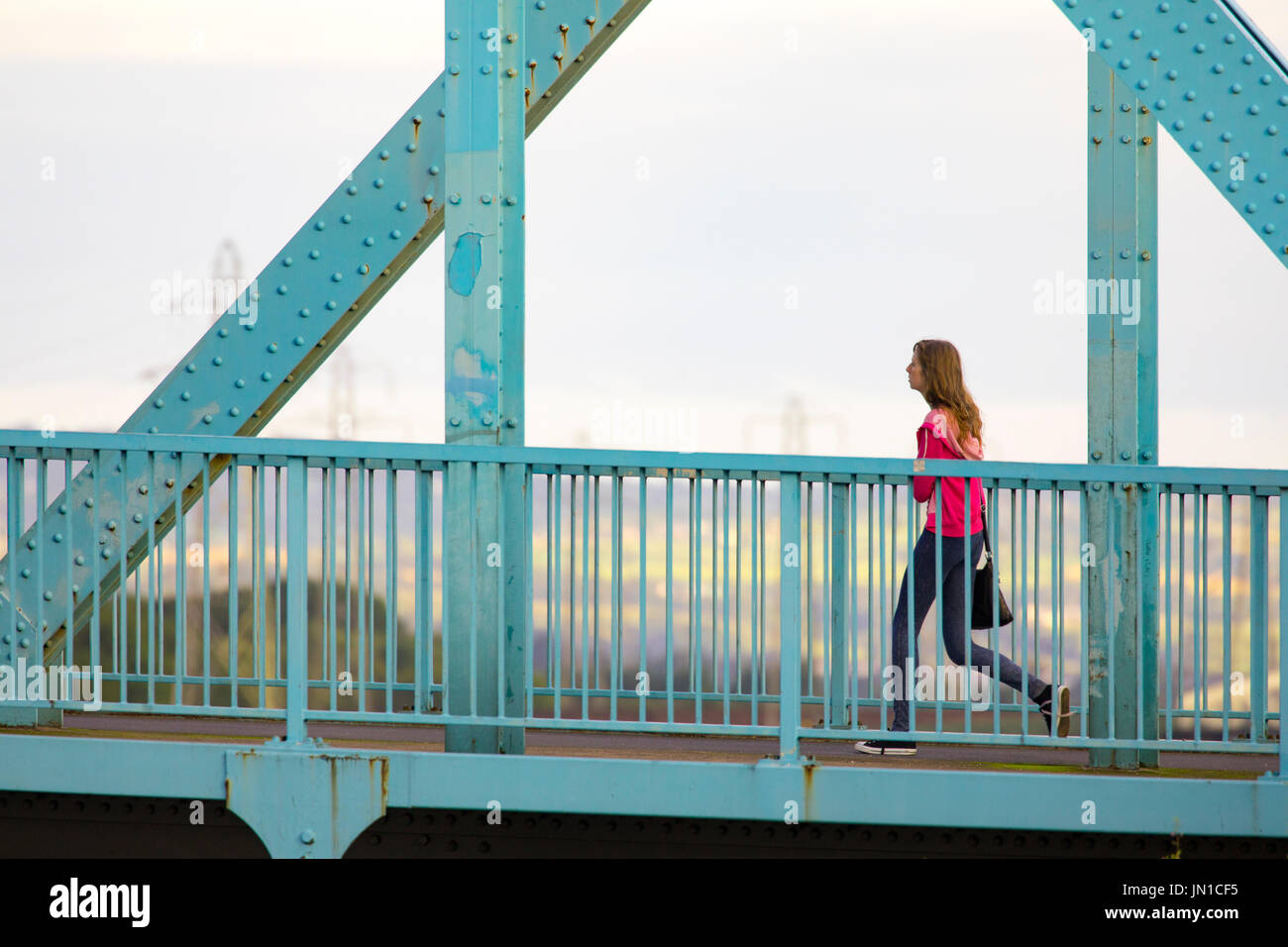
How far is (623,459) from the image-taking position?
17.8ft

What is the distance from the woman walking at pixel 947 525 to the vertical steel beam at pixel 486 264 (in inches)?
70.3

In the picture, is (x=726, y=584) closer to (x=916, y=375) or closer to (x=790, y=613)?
(x=790, y=613)

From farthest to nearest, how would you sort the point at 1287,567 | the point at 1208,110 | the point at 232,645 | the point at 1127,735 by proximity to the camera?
the point at 1127,735, the point at 1208,110, the point at 232,645, the point at 1287,567

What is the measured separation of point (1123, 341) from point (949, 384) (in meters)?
0.91

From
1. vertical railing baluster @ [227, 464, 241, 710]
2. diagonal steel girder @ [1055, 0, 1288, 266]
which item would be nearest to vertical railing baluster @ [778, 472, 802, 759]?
vertical railing baluster @ [227, 464, 241, 710]

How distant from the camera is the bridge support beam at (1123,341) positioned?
639 centimetres

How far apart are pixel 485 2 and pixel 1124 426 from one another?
11.6 ft

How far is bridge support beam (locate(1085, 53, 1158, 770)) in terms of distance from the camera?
6.39m

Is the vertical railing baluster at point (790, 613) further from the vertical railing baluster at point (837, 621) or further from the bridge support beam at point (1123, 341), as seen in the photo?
the bridge support beam at point (1123, 341)

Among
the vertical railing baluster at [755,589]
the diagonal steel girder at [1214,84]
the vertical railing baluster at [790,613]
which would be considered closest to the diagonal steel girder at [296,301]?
the diagonal steel girder at [1214,84]

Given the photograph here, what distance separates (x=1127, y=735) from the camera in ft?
21.0

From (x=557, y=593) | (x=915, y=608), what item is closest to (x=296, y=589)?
(x=557, y=593)
